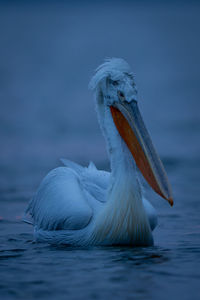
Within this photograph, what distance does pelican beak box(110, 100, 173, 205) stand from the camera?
4785 millimetres

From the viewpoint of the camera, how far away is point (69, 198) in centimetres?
525

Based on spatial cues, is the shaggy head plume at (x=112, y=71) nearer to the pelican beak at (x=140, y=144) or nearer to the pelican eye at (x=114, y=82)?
→ the pelican eye at (x=114, y=82)

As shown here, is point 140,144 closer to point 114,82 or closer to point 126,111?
point 126,111

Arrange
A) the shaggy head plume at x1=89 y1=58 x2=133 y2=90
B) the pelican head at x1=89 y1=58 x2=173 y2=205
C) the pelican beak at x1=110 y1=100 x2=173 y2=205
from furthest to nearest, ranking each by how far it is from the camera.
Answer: the shaggy head plume at x1=89 y1=58 x2=133 y2=90 → the pelican head at x1=89 y1=58 x2=173 y2=205 → the pelican beak at x1=110 y1=100 x2=173 y2=205

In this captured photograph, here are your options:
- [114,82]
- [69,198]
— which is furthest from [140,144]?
[69,198]

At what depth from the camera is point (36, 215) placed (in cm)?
594

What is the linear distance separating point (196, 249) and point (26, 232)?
2203 mm

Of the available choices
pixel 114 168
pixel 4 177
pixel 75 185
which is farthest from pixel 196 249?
pixel 4 177

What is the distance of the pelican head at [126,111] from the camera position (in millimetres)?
4895

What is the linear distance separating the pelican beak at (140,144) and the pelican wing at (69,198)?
0.65 m

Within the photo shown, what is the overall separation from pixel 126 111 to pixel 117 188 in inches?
27.9

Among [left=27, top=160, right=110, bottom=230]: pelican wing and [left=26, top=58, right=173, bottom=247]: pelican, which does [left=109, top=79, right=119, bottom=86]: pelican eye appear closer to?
[left=26, top=58, right=173, bottom=247]: pelican

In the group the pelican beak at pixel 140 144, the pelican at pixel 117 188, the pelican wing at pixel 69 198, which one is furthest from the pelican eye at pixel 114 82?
the pelican wing at pixel 69 198

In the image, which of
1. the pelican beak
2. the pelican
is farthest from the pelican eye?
the pelican beak
